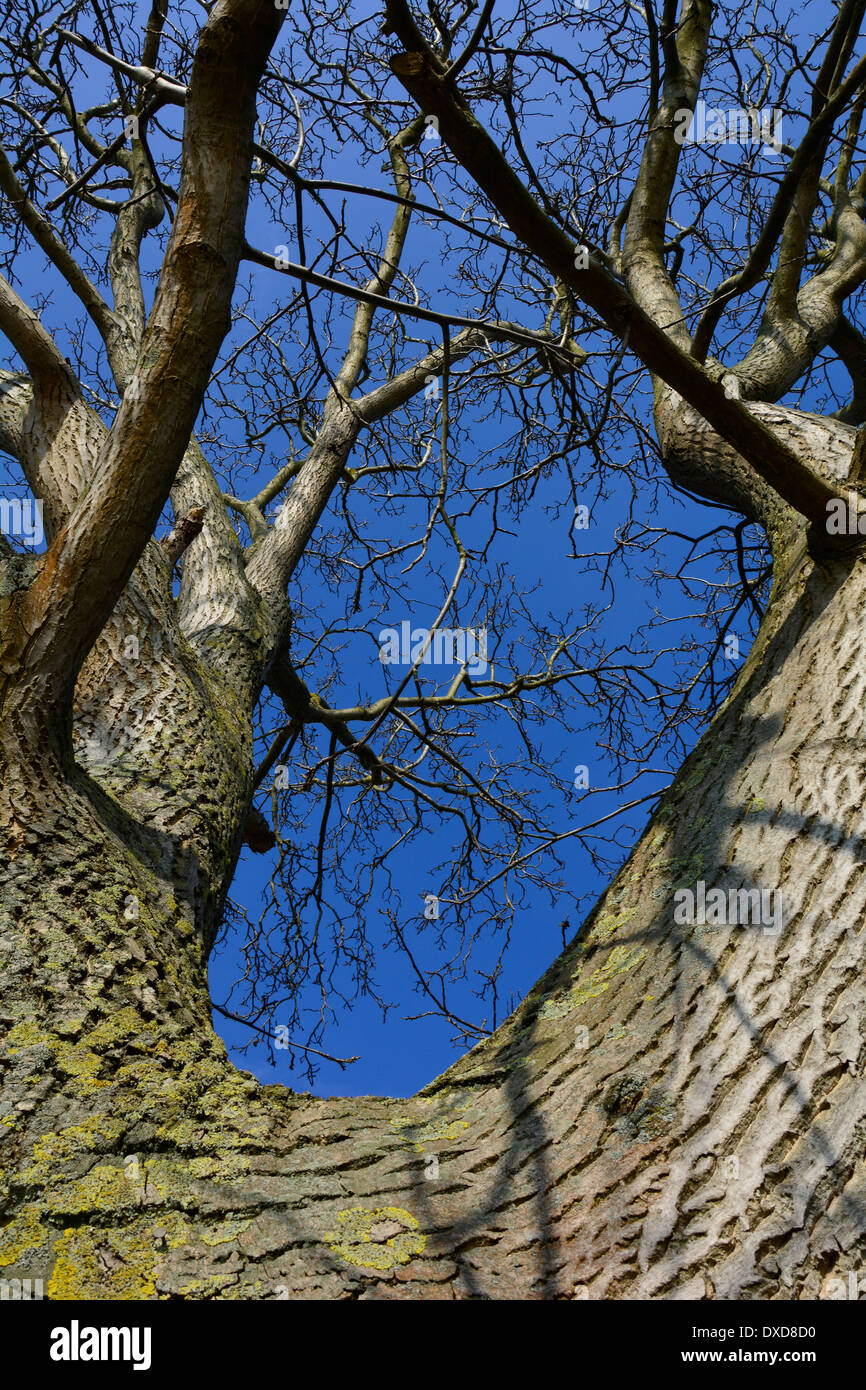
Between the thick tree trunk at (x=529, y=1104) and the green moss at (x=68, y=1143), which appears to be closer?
the thick tree trunk at (x=529, y=1104)

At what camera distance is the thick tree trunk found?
1146 mm

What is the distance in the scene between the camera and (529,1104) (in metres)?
1.40

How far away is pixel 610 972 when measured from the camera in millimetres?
1595

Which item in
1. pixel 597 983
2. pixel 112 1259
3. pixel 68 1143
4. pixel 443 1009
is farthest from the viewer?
pixel 443 1009

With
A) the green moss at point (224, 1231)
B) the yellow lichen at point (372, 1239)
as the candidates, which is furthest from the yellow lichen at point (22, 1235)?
the yellow lichen at point (372, 1239)

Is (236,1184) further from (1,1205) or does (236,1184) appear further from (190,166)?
(190,166)

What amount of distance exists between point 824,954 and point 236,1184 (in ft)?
3.23

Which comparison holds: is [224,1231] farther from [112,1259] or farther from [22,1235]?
[22,1235]

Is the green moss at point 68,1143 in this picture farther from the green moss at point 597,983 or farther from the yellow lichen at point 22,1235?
the green moss at point 597,983

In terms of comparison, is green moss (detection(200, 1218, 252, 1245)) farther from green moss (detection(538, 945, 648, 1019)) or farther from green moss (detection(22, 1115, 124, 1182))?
green moss (detection(538, 945, 648, 1019))

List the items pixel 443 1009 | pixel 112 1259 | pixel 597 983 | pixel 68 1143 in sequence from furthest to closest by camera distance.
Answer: pixel 443 1009 → pixel 597 983 → pixel 68 1143 → pixel 112 1259

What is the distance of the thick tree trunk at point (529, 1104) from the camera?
3.76 feet

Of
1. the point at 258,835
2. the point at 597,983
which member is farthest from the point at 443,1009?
the point at 597,983
